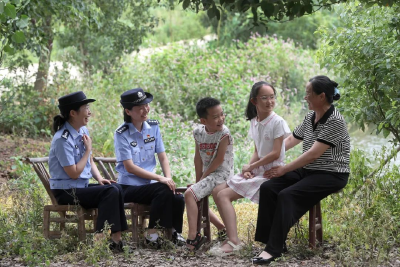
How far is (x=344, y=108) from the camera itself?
20.8 feet

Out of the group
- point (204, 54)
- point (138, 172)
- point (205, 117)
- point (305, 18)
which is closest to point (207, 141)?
point (205, 117)

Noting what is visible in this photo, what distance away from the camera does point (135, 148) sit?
17.7ft

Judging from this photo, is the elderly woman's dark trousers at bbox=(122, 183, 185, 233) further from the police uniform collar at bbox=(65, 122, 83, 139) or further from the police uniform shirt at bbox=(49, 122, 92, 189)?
the police uniform collar at bbox=(65, 122, 83, 139)

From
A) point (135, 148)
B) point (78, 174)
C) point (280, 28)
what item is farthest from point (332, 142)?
point (280, 28)

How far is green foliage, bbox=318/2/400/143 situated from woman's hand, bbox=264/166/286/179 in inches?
44.3

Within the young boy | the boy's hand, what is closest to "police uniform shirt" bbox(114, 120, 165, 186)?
the young boy

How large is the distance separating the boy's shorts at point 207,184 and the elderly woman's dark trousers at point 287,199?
46cm

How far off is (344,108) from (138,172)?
2.28m

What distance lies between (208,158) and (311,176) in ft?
2.98

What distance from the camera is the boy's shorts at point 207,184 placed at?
5109 millimetres

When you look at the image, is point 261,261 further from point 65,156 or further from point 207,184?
point 65,156

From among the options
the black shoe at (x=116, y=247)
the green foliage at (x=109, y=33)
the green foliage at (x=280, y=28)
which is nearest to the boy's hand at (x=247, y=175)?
the black shoe at (x=116, y=247)

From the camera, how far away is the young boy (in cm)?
510

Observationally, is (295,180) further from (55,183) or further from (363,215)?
(55,183)
